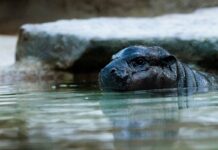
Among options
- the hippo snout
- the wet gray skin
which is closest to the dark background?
the wet gray skin

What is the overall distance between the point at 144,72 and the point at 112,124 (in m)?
1.50

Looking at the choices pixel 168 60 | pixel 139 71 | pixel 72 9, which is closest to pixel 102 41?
pixel 168 60

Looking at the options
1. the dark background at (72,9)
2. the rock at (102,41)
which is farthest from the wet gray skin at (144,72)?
the dark background at (72,9)

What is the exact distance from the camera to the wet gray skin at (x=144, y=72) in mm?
3053

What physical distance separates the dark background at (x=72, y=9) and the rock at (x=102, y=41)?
2.69 meters

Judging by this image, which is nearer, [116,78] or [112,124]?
[112,124]

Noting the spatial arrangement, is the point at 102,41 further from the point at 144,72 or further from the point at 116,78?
the point at 116,78

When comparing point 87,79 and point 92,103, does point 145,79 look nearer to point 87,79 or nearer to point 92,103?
point 92,103

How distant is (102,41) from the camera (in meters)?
4.62

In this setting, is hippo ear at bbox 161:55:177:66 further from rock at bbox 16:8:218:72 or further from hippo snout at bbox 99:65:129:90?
rock at bbox 16:8:218:72

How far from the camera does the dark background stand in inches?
338

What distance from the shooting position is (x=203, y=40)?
171 inches

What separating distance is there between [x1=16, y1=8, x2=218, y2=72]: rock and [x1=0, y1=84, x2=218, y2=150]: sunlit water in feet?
6.12

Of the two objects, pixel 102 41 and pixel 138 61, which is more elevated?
pixel 102 41
